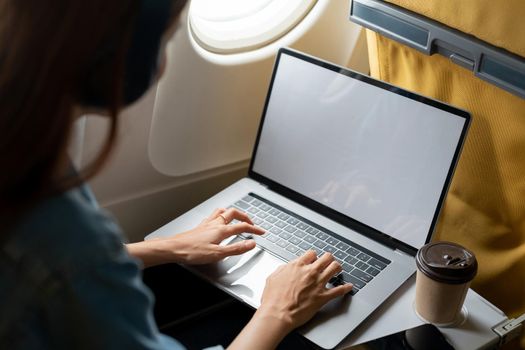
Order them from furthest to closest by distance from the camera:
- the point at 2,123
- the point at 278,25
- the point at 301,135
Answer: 1. the point at 278,25
2. the point at 301,135
3. the point at 2,123

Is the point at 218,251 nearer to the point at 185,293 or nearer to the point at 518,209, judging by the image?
the point at 185,293

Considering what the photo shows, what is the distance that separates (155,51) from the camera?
2.15 feet

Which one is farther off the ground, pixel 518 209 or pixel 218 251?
pixel 518 209

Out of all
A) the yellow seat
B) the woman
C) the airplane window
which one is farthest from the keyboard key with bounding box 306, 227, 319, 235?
the woman

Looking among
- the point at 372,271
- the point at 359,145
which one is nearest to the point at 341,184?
the point at 359,145

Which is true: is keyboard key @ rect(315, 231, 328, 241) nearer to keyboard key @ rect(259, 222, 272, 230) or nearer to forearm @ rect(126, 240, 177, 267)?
keyboard key @ rect(259, 222, 272, 230)

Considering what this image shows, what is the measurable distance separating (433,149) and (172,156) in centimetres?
51

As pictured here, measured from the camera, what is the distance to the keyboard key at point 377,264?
44.2 inches

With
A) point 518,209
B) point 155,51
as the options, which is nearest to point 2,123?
point 155,51

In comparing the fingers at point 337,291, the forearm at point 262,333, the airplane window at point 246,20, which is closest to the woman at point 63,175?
the forearm at point 262,333

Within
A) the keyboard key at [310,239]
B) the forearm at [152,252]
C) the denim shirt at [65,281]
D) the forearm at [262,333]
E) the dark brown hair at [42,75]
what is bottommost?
the forearm at [152,252]

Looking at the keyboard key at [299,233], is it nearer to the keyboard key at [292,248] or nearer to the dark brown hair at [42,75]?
the keyboard key at [292,248]

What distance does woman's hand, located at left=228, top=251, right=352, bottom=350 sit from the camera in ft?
3.11

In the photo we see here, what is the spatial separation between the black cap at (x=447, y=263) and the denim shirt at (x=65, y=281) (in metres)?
0.49
